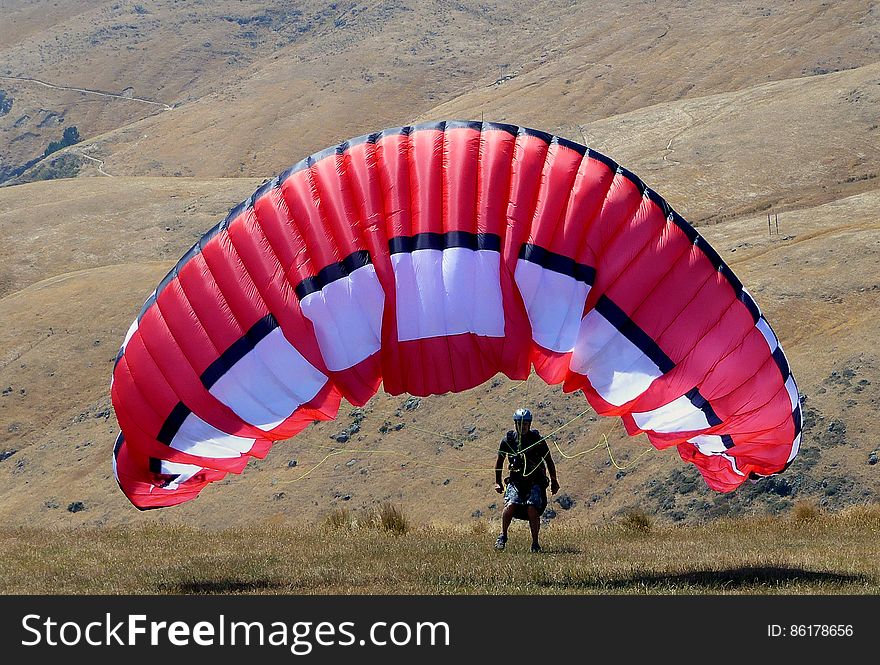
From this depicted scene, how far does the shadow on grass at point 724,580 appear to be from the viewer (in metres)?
10.5

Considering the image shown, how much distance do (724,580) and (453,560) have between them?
9.00 ft

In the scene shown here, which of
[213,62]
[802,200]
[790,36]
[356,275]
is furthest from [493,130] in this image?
[213,62]

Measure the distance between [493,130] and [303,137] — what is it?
80328 mm

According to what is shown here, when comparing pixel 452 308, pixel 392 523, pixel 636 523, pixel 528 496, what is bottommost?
pixel 636 523

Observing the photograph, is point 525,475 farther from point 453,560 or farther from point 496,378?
point 496,378

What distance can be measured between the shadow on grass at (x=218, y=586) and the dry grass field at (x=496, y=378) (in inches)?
2.2

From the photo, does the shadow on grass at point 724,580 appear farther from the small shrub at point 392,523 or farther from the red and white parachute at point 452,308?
the small shrub at point 392,523

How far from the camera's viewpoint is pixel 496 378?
93.1 feet

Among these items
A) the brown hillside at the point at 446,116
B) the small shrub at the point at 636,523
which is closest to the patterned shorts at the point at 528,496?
the small shrub at the point at 636,523

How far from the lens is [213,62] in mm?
122438

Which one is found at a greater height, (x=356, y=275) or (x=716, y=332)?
(x=356, y=275)

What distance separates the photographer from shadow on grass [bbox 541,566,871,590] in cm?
1047

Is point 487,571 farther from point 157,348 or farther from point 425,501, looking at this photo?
point 425,501

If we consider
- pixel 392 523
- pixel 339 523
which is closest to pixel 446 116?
pixel 339 523
